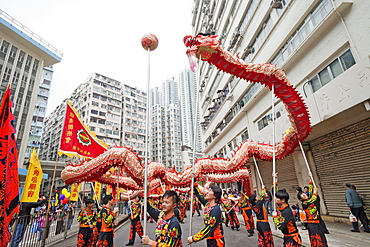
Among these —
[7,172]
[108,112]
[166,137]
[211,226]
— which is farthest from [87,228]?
[166,137]

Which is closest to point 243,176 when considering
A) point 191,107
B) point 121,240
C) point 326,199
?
point 326,199

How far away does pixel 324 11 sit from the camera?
7.25 meters

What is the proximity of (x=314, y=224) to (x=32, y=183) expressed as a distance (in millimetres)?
8386

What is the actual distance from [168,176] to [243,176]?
5.73 metres

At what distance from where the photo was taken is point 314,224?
4.23 m

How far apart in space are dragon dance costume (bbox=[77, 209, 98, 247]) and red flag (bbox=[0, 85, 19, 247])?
242cm

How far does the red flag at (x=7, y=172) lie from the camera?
109 inches

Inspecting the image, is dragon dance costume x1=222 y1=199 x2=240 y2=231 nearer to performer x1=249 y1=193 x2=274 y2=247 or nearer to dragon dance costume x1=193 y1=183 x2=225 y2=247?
performer x1=249 y1=193 x2=274 y2=247

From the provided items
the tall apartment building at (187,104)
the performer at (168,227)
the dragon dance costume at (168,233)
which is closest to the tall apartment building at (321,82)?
the performer at (168,227)

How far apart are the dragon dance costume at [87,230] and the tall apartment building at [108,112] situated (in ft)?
111

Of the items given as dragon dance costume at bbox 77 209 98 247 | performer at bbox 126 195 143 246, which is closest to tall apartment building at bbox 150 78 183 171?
performer at bbox 126 195 143 246

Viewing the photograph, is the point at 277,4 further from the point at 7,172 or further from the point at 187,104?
the point at 187,104

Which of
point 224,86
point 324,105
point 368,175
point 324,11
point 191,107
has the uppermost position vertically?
point 191,107

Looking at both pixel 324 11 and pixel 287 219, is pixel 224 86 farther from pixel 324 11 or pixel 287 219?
pixel 287 219
